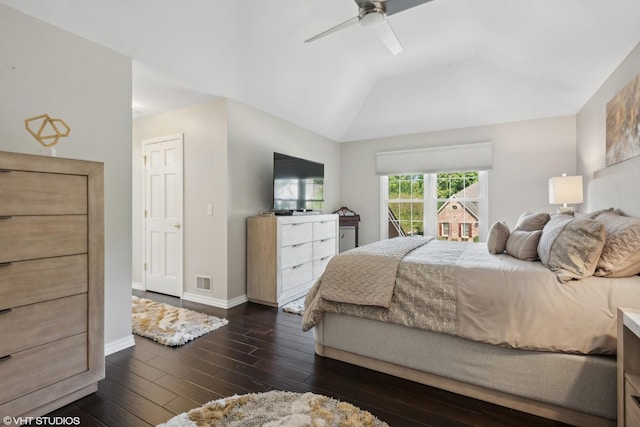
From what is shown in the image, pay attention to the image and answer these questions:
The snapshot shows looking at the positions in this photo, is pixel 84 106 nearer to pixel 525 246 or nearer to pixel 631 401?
pixel 525 246

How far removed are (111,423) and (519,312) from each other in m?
2.20

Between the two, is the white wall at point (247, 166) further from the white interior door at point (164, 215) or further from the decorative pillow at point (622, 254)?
the decorative pillow at point (622, 254)

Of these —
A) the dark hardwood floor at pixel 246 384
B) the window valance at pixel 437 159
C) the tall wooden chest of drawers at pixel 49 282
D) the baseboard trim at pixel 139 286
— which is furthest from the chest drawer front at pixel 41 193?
the window valance at pixel 437 159

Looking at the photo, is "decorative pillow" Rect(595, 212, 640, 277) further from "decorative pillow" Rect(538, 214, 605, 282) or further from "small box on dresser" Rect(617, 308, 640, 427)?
"small box on dresser" Rect(617, 308, 640, 427)

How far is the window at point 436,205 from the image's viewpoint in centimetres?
477

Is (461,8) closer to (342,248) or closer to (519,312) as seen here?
(519,312)

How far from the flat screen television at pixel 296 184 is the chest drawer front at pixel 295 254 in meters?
0.50

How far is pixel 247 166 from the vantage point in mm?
3592

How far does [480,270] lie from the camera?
5.65 feet

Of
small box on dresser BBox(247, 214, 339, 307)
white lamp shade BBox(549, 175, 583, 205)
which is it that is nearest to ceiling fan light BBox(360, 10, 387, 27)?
small box on dresser BBox(247, 214, 339, 307)

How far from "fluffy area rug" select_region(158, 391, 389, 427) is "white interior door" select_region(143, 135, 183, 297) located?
235 cm

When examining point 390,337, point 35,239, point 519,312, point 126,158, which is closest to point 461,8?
point 519,312

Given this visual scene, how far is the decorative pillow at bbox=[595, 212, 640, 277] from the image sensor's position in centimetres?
147

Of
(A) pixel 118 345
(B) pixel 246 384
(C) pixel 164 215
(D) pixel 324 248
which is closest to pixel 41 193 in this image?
(A) pixel 118 345
